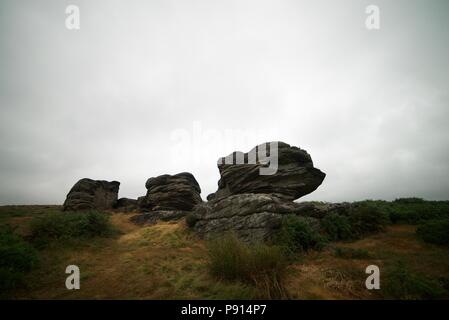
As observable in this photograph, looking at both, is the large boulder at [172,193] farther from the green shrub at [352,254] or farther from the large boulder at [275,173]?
the green shrub at [352,254]

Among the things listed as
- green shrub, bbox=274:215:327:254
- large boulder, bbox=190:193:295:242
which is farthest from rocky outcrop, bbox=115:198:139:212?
green shrub, bbox=274:215:327:254

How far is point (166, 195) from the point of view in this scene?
2167 centimetres

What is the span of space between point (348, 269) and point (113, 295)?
744cm

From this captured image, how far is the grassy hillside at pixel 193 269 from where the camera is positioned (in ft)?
16.6

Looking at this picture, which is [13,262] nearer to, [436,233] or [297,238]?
[297,238]

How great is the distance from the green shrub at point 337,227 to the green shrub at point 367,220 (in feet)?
1.61

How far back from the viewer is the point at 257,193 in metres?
14.0

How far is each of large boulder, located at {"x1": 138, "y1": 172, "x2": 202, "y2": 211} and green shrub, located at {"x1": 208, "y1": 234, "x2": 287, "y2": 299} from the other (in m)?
16.3

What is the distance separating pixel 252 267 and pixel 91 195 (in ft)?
85.4

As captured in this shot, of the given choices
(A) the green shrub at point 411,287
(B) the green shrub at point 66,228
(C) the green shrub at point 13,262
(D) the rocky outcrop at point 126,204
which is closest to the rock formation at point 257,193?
(A) the green shrub at point 411,287

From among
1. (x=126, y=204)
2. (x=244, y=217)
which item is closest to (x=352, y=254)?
(x=244, y=217)

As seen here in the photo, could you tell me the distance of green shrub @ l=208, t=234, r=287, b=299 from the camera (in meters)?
5.08
